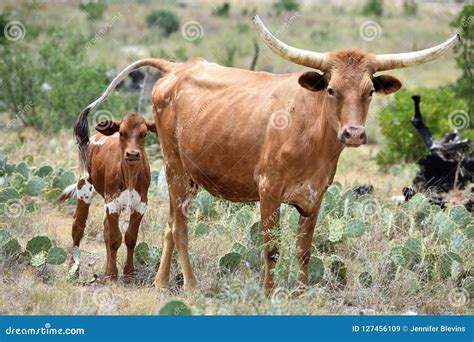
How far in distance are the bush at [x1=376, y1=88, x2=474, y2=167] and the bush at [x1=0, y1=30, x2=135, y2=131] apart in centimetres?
450

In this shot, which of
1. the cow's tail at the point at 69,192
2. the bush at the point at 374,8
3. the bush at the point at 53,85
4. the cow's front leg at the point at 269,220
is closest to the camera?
the cow's front leg at the point at 269,220

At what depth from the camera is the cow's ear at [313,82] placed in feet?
22.3

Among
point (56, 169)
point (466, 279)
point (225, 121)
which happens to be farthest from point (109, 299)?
point (56, 169)

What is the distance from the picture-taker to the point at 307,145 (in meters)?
6.94

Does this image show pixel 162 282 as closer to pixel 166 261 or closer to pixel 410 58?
pixel 166 261

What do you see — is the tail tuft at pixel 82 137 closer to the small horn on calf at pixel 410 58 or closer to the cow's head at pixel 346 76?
the cow's head at pixel 346 76

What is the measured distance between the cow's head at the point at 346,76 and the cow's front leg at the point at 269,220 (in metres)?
0.78

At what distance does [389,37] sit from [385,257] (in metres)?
30.3

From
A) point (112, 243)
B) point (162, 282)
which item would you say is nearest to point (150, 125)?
point (112, 243)

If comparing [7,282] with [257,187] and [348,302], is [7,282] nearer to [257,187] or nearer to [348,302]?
[257,187]

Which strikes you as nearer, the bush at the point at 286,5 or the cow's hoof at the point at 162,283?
the cow's hoof at the point at 162,283

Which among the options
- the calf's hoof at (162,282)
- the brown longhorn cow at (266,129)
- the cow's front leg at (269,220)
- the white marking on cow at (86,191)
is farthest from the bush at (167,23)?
the cow's front leg at (269,220)

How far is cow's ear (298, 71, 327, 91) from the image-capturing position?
6.79 meters

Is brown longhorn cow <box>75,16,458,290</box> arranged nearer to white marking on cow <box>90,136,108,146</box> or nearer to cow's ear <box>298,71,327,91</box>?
cow's ear <box>298,71,327,91</box>
